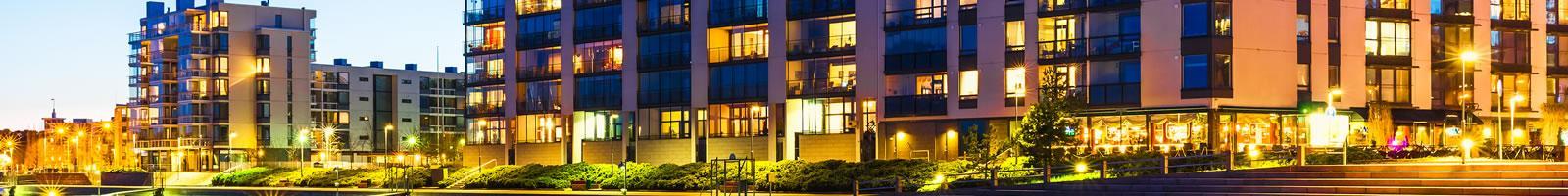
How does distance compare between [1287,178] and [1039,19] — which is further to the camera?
[1039,19]

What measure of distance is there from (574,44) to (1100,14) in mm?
30861

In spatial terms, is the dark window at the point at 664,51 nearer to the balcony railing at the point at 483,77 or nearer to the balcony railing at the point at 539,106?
the balcony railing at the point at 539,106

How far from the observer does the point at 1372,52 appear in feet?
237

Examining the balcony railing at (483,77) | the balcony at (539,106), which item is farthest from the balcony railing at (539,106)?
the balcony railing at (483,77)

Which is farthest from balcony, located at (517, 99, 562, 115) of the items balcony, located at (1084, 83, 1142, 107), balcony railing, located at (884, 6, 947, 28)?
balcony, located at (1084, 83, 1142, 107)

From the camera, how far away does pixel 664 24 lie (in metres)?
89.7

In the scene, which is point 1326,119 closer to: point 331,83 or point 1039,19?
point 1039,19

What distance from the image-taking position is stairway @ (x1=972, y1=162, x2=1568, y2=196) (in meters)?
44.9

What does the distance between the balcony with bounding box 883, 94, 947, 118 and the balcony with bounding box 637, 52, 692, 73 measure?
12.8 meters

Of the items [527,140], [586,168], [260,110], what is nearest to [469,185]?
[586,168]

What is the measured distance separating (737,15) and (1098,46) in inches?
748

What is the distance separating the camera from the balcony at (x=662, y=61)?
89.2 metres

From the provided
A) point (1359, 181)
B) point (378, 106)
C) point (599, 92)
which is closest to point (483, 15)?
point (599, 92)

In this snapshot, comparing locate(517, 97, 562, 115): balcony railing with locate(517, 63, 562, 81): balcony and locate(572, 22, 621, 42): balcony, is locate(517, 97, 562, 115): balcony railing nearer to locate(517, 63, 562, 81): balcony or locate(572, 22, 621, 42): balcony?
locate(517, 63, 562, 81): balcony
